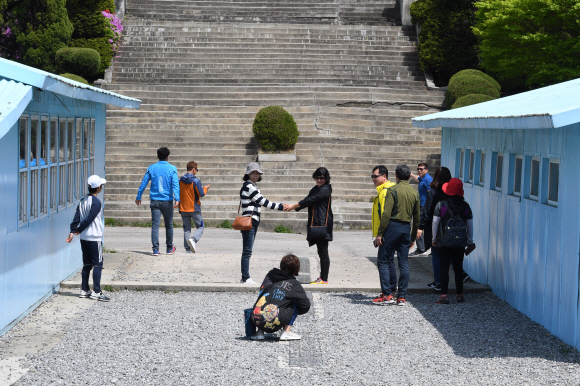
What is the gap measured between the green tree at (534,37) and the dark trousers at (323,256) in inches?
593

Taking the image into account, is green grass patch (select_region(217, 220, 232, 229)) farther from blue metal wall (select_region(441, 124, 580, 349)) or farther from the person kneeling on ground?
the person kneeling on ground

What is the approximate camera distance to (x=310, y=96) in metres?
22.9

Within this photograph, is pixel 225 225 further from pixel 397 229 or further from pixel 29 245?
pixel 29 245

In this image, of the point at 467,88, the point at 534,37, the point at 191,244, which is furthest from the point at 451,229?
the point at 534,37

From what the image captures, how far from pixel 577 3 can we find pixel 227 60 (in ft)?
39.1

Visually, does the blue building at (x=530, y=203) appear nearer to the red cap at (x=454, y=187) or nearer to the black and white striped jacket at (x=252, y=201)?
the red cap at (x=454, y=187)

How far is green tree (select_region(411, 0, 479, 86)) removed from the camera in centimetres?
2634

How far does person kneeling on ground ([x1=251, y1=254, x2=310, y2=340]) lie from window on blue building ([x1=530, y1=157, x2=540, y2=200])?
3.06m

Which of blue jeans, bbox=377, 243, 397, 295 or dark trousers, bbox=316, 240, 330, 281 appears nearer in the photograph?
blue jeans, bbox=377, 243, 397, 295

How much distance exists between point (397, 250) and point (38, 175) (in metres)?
4.43

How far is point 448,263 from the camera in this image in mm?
9016

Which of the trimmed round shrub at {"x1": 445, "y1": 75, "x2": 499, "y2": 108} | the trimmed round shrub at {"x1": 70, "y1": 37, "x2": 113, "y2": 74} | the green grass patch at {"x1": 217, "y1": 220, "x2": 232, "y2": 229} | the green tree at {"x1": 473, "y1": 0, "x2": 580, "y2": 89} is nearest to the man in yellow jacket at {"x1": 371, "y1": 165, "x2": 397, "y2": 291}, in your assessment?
the green grass patch at {"x1": 217, "y1": 220, "x2": 232, "y2": 229}

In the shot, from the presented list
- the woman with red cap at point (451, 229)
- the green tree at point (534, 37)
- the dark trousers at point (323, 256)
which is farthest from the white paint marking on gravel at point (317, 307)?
the green tree at point (534, 37)

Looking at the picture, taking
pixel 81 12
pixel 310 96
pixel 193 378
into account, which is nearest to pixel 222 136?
pixel 310 96
